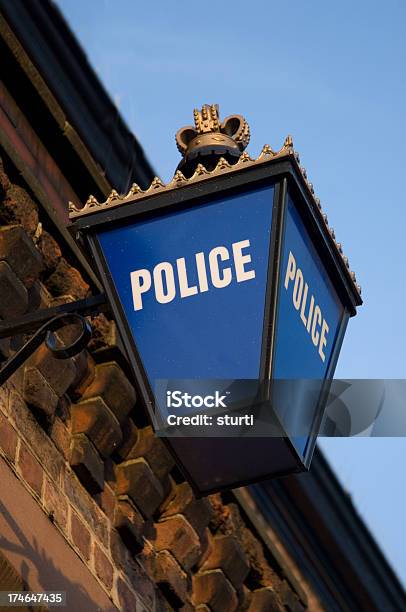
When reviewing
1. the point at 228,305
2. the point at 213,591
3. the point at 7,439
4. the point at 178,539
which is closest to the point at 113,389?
the point at 178,539

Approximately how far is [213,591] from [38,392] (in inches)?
75.1

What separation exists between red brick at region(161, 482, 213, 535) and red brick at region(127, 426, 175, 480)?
0.20 metres

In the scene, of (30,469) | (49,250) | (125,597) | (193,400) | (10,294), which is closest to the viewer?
Result: (193,400)

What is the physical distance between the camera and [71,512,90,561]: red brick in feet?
24.1

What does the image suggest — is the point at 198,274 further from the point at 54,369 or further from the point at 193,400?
the point at 54,369

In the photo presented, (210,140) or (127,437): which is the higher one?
(127,437)

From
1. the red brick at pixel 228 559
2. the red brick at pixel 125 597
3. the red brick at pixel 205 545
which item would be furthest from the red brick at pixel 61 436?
the red brick at pixel 228 559

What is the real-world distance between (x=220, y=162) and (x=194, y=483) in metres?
1.05

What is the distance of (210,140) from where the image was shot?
629 cm

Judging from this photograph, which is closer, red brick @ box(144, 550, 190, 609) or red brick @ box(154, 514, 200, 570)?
red brick @ box(144, 550, 190, 609)

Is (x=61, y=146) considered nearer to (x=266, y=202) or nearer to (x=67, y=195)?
(x=67, y=195)

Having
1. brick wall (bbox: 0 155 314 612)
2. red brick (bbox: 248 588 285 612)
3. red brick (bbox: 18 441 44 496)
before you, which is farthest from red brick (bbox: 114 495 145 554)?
red brick (bbox: 248 588 285 612)

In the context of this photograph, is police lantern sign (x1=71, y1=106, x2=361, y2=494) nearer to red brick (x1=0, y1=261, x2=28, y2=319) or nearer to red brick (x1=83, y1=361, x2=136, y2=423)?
red brick (x1=0, y1=261, x2=28, y2=319)

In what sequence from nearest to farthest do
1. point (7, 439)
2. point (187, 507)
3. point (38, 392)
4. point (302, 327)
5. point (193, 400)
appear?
point (193, 400) < point (302, 327) < point (7, 439) < point (38, 392) < point (187, 507)
